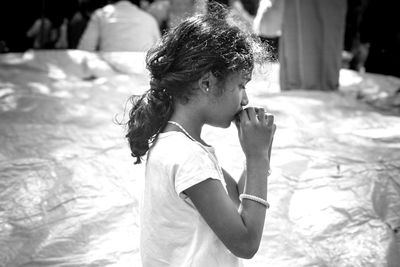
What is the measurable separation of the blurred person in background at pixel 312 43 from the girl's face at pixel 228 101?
339 centimetres

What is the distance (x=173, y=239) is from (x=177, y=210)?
0.07m

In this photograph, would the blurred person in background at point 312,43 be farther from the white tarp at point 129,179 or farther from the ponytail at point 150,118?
Result: the ponytail at point 150,118

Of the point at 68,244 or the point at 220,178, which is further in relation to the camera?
the point at 68,244

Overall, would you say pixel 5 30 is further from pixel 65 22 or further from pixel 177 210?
pixel 177 210

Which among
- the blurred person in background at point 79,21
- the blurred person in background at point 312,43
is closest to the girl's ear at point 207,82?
the blurred person in background at point 312,43

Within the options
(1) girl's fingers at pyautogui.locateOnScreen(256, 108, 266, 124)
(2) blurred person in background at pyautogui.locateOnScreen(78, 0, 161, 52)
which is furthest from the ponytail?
(2) blurred person in background at pyautogui.locateOnScreen(78, 0, 161, 52)

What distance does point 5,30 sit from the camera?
6.83 m

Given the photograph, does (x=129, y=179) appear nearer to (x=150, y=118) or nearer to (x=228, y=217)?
(x=150, y=118)

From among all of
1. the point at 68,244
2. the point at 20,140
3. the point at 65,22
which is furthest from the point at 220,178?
the point at 65,22

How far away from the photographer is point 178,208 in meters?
1.13

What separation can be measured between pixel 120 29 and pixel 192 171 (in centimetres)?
407

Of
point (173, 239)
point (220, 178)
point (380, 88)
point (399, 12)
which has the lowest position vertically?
point (380, 88)

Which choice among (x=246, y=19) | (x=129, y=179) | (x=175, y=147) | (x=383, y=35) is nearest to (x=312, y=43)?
(x=383, y=35)

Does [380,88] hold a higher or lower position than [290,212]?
lower
